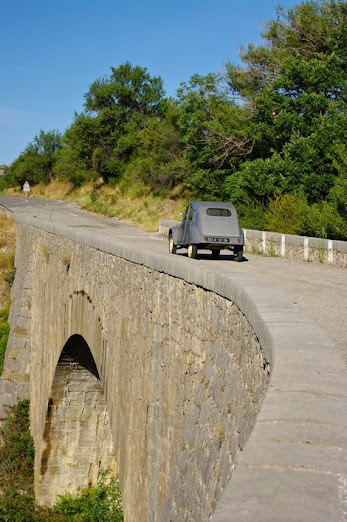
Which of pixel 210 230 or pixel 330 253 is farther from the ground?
pixel 210 230

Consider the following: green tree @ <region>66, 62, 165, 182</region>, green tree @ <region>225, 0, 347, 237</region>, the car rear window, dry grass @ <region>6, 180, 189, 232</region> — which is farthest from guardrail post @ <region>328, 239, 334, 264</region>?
green tree @ <region>66, 62, 165, 182</region>

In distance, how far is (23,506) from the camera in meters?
17.6

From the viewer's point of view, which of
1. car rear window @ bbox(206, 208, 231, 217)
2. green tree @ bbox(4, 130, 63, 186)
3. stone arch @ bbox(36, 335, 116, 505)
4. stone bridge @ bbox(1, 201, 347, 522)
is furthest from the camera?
green tree @ bbox(4, 130, 63, 186)

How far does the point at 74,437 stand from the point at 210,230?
255 inches

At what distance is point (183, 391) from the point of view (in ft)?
23.0

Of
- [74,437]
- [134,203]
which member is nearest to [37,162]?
[134,203]

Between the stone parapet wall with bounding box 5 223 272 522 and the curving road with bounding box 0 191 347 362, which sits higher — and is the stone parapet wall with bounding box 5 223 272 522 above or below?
below

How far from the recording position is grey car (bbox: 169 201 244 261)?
51.4ft

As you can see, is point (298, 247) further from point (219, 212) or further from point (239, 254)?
point (219, 212)

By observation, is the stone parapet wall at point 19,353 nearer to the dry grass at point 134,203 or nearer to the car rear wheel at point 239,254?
the car rear wheel at point 239,254

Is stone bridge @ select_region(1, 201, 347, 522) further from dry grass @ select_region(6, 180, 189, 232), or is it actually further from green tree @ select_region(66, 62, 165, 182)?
green tree @ select_region(66, 62, 165, 182)

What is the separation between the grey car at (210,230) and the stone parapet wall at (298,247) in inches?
66.1

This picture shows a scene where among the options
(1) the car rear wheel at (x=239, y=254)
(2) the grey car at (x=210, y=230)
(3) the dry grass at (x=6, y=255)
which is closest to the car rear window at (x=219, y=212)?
(2) the grey car at (x=210, y=230)

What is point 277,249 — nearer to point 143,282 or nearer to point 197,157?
point 143,282
